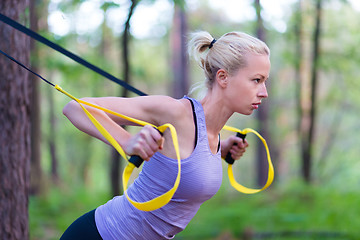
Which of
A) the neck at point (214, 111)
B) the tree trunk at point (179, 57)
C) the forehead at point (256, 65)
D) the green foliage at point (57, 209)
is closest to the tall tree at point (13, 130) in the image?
the neck at point (214, 111)

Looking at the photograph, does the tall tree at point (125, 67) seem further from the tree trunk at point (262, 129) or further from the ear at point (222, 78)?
the tree trunk at point (262, 129)

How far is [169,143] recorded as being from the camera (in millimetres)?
1968

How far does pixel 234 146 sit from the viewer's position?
2.58 m

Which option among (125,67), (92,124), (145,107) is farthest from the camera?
(125,67)

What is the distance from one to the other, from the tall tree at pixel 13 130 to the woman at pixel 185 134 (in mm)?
1198

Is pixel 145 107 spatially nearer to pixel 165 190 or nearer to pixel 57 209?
pixel 165 190

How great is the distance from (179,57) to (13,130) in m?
12.4

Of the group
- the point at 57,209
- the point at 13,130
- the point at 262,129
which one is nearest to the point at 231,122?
the point at 262,129

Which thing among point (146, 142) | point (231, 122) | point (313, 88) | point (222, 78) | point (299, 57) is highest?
point (222, 78)

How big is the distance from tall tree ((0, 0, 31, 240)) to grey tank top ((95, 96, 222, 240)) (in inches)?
51.4

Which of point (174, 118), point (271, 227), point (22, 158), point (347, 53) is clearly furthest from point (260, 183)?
point (174, 118)

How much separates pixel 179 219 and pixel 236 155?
26.8 inches

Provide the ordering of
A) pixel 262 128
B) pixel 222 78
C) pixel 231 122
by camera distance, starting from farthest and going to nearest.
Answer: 1. pixel 231 122
2. pixel 262 128
3. pixel 222 78

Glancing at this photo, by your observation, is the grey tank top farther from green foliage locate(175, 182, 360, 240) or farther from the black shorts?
green foliage locate(175, 182, 360, 240)
